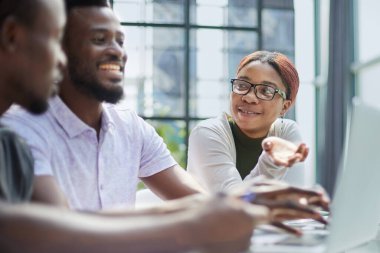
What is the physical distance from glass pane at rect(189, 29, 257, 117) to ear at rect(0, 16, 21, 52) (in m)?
5.09

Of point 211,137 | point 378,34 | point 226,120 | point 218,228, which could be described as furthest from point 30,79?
point 378,34

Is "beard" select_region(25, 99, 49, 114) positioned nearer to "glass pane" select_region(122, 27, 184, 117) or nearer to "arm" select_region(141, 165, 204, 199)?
"arm" select_region(141, 165, 204, 199)

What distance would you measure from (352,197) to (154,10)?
546 centimetres

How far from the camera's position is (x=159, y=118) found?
6.13 metres

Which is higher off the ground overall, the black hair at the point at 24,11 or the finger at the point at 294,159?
the black hair at the point at 24,11

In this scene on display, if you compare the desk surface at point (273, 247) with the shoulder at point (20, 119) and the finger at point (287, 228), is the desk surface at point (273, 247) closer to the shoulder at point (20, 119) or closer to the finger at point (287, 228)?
the finger at point (287, 228)

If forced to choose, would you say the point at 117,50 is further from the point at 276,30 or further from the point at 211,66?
the point at 276,30

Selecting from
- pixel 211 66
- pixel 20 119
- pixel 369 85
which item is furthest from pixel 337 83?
pixel 20 119

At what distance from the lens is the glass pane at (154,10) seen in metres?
6.04

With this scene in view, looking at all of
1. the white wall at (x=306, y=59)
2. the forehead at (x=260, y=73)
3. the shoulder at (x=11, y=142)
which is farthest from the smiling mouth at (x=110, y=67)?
the white wall at (x=306, y=59)

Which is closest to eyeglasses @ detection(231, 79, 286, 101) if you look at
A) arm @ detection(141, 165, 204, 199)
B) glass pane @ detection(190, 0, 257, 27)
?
arm @ detection(141, 165, 204, 199)

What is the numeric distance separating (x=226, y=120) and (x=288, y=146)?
0.64m

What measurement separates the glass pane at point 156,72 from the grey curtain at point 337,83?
166 cm

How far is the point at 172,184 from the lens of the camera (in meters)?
1.58
